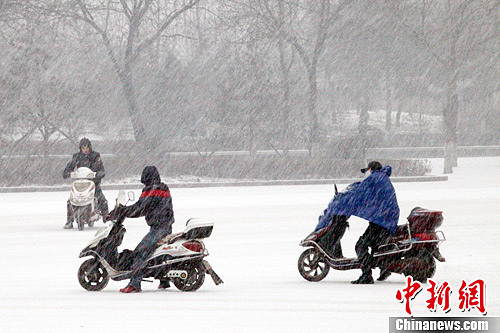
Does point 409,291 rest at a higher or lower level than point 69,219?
higher

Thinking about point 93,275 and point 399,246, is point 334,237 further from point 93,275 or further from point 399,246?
point 93,275

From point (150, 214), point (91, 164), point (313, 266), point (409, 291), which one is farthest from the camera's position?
point (91, 164)

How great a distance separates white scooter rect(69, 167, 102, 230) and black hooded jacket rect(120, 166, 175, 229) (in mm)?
7134

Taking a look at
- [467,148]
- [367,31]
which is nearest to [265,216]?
[367,31]

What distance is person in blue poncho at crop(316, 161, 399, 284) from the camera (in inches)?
392

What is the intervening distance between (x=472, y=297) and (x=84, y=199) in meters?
9.70

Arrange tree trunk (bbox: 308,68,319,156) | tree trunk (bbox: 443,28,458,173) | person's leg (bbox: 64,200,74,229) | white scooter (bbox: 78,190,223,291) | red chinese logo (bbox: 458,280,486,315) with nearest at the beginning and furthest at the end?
red chinese logo (bbox: 458,280,486,315) < white scooter (bbox: 78,190,223,291) < person's leg (bbox: 64,200,74,229) < tree trunk (bbox: 443,28,458,173) < tree trunk (bbox: 308,68,319,156)

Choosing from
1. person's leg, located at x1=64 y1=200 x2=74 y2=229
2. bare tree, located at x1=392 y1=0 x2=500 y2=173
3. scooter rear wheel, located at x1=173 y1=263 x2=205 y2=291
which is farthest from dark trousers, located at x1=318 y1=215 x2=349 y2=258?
bare tree, located at x1=392 y1=0 x2=500 y2=173

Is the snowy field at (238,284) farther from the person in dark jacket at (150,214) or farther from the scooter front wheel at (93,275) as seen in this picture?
the person in dark jacket at (150,214)

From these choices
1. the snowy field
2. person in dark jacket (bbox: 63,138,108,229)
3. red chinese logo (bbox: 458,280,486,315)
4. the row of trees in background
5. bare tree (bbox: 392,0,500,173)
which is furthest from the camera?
bare tree (bbox: 392,0,500,173)

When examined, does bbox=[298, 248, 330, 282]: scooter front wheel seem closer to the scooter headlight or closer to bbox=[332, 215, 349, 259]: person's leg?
bbox=[332, 215, 349, 259]: person's leg

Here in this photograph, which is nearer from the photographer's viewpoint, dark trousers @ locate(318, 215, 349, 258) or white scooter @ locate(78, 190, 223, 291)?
white scooter @ locate(78, 190, 223, 291)

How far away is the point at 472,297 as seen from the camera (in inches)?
331

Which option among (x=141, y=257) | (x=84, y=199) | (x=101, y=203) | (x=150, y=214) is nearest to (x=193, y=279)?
(x=141, y=257)
